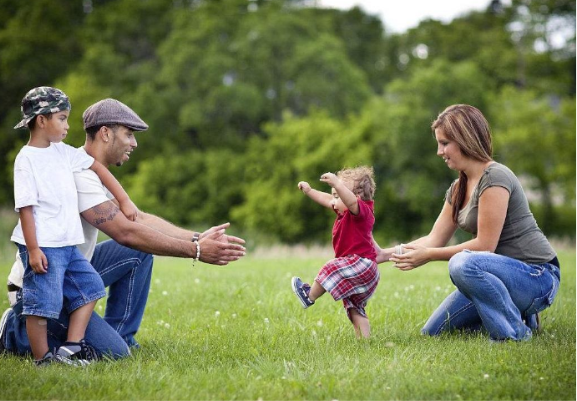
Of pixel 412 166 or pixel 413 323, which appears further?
pixel 412 166

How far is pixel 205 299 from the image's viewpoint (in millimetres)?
8602

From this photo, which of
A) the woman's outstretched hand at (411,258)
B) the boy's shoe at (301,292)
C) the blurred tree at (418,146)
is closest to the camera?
the woman's outstretched hand at (411,258)

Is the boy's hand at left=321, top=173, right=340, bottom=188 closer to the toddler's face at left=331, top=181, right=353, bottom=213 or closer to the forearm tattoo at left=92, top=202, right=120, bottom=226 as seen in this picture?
the toddler's face at left=331, top=181, right=353, bottom=213

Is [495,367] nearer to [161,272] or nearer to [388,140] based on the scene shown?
[161,272]

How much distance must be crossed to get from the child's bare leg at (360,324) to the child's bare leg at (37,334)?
2521 millimetres

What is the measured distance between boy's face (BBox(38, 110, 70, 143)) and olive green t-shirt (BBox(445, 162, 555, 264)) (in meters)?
3.27

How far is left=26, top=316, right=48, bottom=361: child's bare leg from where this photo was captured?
5.34 meters

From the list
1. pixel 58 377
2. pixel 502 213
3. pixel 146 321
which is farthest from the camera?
pixel 146 321

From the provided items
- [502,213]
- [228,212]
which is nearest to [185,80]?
[228,212]

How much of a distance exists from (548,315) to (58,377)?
4700 millimetres

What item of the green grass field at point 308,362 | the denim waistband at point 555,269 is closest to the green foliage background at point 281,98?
the green grass field at point 308,362

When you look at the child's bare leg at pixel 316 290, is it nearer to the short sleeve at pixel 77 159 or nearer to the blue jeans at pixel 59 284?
the blue jeans at pixel 59 284

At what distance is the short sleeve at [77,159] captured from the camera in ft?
18.4

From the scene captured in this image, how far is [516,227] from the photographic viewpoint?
5.97m
